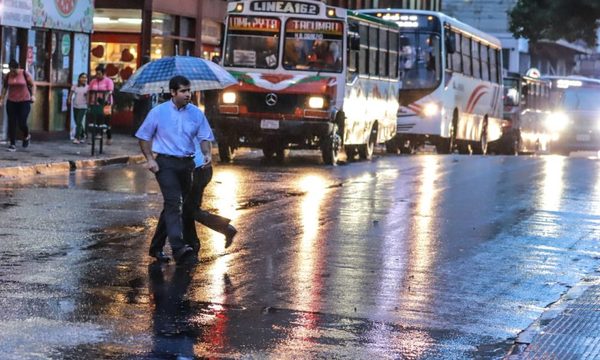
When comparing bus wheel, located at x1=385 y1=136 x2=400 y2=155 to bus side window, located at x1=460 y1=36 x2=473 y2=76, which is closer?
bus wheel, located at x1=385 y1=136 x2=400 y2=155

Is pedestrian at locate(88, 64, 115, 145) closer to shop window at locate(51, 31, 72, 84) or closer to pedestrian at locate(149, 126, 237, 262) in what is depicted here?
shop window at locate(51, 31, 72, 84)

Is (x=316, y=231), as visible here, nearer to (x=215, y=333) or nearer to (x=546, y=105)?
(x=215, y=333)

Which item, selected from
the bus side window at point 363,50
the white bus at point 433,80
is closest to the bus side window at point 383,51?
the bus side window at point 363,50

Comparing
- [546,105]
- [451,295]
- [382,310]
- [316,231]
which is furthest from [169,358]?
[546,105]

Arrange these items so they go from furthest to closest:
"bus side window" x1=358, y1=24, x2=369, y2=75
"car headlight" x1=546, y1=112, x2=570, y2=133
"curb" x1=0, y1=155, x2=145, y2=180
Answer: "car headlight" x1=546, y1=112, x2=570, y2=133 < "bus side window" x1=358, y1=24, x2=369, y2=75 < "curb" x1=0, y1=155, x2=145, y2=180

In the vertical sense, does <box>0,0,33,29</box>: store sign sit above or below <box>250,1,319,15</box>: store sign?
below

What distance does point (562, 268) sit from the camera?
13.0 metres

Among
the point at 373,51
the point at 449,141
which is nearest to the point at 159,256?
the point at 373,51

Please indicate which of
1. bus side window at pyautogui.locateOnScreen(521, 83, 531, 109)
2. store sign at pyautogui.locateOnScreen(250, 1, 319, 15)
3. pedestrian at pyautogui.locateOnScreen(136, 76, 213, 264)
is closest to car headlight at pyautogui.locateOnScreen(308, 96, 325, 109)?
store sign at pyautogui.locateOnScreen(250, 1, 319, 15)

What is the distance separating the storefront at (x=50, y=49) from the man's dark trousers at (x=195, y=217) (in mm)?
16851

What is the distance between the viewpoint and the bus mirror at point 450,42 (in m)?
36.5

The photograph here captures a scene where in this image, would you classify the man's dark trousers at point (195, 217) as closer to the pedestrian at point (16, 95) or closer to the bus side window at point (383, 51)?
the pedestrian at point (16, 95)

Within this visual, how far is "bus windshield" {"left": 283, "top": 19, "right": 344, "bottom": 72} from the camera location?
2784cm

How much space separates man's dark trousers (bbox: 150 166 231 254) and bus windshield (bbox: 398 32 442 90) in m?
23.9
